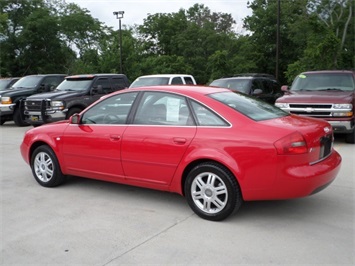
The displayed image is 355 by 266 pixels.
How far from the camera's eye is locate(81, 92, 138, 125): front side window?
513 cm

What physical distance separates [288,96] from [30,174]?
6.18 m

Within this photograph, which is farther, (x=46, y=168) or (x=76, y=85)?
(x=76, y=85)

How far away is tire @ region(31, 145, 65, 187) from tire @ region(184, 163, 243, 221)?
226cm

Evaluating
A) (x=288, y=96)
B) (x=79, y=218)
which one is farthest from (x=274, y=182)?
(x=288, y=96)

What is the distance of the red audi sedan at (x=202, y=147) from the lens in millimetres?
4023

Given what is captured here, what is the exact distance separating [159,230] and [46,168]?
2.51 m

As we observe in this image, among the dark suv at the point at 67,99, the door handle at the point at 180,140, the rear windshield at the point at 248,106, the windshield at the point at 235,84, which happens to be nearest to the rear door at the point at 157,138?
the door handle at the point at 180,140

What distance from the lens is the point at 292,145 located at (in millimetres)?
3975

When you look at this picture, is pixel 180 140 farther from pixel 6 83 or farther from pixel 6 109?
→ pixel 6 83

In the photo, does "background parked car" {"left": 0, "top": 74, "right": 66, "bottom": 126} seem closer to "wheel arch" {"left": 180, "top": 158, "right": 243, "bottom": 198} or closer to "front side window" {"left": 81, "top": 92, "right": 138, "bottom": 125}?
"front side window" {"left": 81, "top": 92, "right": 138, "bottom": 125}

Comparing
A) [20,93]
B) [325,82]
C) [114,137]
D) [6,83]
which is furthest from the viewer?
[6,83]

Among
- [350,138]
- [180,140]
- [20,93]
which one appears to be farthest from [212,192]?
[20,93]

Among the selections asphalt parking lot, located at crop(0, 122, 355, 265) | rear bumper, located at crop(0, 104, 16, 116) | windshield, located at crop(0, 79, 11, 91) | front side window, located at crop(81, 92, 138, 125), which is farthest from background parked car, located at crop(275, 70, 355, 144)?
windshield, located at crop(0, 79, 11, 91)

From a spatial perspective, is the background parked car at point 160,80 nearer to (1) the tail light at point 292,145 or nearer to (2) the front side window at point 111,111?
(2) the front side window at point 111,111
